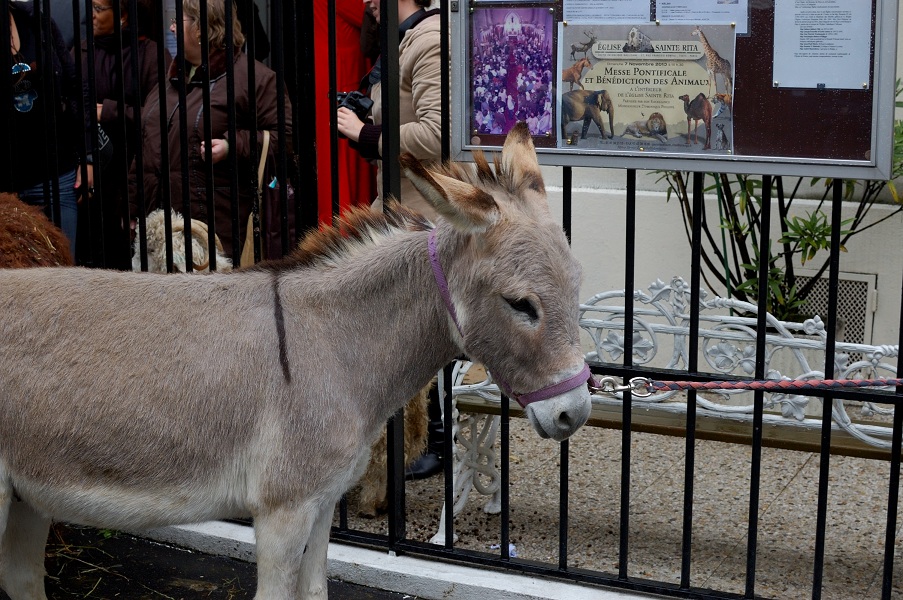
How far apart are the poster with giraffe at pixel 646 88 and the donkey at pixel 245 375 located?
27.3 inches

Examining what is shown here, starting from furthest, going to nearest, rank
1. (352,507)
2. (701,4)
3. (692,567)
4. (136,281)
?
(352,507) → (692,567) → (701,4) → (136,281)

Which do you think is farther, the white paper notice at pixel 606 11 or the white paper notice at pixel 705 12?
the white paper notice at pixel 606 11

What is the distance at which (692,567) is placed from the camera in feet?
15.2

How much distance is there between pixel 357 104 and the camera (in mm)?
5059

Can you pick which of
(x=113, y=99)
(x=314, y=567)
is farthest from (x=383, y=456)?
(x=113, y=99)

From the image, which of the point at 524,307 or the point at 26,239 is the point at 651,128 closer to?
the point at 524,307

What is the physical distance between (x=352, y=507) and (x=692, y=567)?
66.9 inches

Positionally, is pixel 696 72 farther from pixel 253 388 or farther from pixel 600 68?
pixel 253 388

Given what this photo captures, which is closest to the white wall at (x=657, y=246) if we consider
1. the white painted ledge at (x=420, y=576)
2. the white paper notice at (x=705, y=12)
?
the white painted ledge at (x=420, y=576)

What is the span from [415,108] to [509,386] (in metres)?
2.30

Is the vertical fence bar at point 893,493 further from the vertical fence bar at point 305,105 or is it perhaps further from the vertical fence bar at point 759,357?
the vertical fence bar at point 305,105

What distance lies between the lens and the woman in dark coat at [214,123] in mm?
5266

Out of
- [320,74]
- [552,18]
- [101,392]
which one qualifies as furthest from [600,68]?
[320,74]

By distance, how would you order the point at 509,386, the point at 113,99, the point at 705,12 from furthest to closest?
the point at 113,99
the point at 705,12
the point at 509,386
